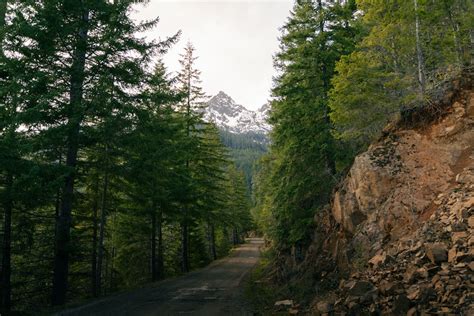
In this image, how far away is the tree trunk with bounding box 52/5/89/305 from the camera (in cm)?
1291

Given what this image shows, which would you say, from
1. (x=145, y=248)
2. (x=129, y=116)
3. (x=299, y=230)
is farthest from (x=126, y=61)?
(x=145, y=248)

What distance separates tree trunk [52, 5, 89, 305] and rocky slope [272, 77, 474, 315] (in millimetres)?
9549

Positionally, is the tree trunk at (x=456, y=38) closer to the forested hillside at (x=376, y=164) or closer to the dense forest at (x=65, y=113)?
the forested hillside at (x=376, y=164)

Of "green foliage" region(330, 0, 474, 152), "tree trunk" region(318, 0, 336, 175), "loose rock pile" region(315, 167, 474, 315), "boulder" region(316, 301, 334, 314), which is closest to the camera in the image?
"loose rock pile" region(315, 167, 474, 315)

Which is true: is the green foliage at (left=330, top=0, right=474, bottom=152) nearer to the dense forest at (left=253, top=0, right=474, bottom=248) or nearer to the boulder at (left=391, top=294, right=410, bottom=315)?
the dense forest at (left=253, top=0, right=474, bottom=248)

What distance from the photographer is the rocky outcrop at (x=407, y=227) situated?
23.0ft

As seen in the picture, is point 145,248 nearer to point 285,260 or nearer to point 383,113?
point 285,260

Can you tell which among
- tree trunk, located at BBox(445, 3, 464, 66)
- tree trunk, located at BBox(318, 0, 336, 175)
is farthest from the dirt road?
tree trunk, located at BBox(445, 3, 464, 66)

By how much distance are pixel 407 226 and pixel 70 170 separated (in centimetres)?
1146

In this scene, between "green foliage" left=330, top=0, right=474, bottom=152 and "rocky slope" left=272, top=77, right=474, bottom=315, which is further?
"green foliage" left=330, top=0, right=474, bottom=152

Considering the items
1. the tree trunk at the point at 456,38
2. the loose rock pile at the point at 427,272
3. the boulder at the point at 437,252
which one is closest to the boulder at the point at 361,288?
the loose rock pile at the point at 427,272

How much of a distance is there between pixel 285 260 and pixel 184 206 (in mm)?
10405

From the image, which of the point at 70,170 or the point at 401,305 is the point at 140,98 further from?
the point at 401,305

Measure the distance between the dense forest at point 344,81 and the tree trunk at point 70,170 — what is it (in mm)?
9070
